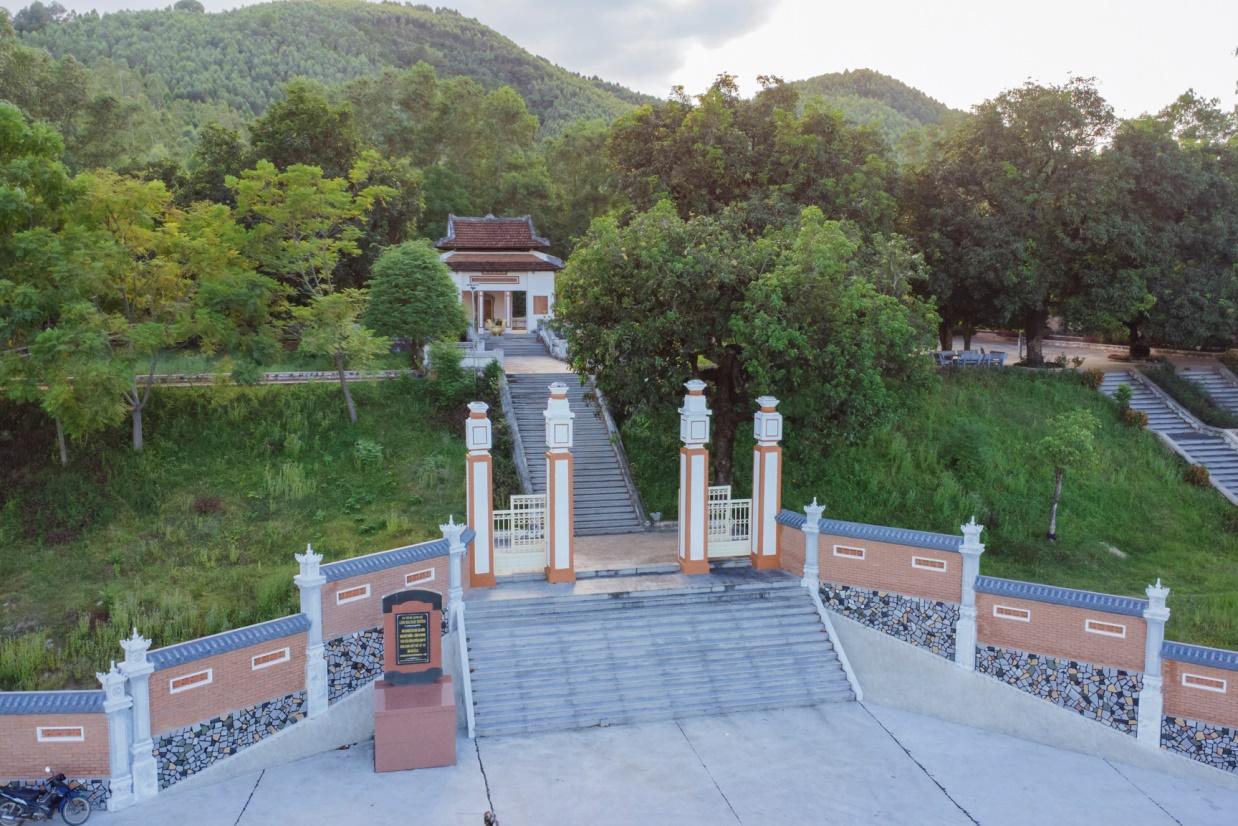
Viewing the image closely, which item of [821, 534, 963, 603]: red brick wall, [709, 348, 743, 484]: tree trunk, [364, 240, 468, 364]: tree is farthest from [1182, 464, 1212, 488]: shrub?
[364, 240, 468, 364]: tree

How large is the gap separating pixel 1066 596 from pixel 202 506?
14.9 meters

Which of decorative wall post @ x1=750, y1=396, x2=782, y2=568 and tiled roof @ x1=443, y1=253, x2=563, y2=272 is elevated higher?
tiled roof @ x1=443, y1=253, x2=563, y2=272

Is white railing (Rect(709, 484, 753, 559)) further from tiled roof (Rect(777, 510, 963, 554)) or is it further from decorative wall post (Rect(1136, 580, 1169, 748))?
decorative wall post (Rect(1136, 580, 1169, 748))

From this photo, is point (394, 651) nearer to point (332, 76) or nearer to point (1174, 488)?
point (1174, 488)

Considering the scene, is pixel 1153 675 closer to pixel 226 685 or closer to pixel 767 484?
pixel 767 484

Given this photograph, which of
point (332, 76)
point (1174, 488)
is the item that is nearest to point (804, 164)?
point (1174, 488)

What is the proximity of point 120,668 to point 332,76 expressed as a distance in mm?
90133

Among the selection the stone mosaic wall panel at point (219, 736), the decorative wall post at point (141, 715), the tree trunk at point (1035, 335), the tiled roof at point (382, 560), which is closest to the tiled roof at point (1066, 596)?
the tiled roof at point (382, 560)

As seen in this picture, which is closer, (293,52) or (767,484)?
(767,484)

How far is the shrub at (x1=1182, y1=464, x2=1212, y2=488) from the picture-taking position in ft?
72.1

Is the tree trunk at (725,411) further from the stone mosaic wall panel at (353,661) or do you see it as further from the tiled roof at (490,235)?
the tiled roof at (490,235)

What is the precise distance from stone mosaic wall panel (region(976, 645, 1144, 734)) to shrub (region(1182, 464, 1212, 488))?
12.2 metres

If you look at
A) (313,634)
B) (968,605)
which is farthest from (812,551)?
(313,634)

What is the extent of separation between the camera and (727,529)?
1584 centimetres
